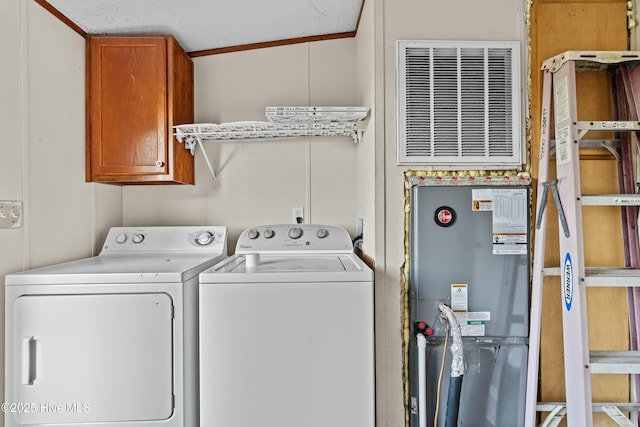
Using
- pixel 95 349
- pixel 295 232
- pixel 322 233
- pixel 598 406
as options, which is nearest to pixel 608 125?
pixel 598 406

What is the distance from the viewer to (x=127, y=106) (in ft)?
6.99

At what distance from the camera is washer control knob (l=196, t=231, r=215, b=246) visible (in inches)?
91.1

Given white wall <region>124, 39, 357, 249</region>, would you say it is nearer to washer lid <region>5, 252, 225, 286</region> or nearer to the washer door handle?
washer lid <region>5, 252, 225, 286</region>

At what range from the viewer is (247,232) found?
2.29 m

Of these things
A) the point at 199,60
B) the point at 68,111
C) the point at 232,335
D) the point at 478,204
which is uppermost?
the point at 199,60

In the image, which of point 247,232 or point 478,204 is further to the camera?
point 247,232

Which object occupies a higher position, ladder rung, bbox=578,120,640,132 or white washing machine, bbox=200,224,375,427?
ladder rung, bbox=578,120,640,132

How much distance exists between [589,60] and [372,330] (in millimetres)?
1425

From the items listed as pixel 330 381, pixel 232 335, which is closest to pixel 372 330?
pixel 330 381

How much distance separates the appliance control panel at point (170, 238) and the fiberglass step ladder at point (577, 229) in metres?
1.70

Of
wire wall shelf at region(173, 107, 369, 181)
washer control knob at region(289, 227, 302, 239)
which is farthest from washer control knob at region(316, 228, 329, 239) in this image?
wire wall shelf at region(173, 107, 369, 181)

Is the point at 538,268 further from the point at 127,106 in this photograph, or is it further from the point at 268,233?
the point at 127,106

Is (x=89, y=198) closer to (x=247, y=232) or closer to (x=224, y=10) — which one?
(x=247, y=232)

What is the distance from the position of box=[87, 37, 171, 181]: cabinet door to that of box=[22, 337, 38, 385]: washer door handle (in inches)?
36.9
